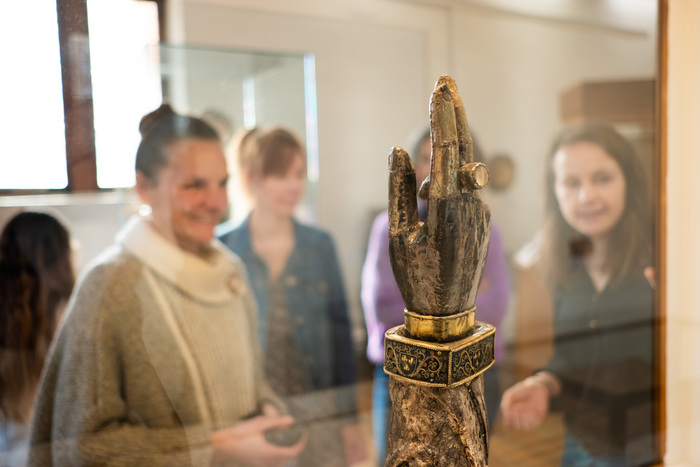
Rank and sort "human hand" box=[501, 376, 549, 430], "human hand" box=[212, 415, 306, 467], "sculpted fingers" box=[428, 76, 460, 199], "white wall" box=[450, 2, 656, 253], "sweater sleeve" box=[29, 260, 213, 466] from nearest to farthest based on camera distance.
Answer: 1. "sculpted fingers" box=[428, 76, 460, 199]
2. "sweater sleeve" box=[29, 260, 213, 466]
3. "human hand" box=[212, 415, 306, 467]
4. "human hand" box=[501, 376, 549, 430]
5. "white wall" box=[450, 2, 656, 253]

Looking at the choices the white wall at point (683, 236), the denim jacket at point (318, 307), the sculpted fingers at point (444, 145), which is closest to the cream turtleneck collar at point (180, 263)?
the denim jacket at point (318, 307)

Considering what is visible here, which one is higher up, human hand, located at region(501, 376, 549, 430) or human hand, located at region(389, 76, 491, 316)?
human hand, located at region(389, 76, 491, 316)

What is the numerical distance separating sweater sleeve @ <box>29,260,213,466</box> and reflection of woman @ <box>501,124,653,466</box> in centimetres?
98

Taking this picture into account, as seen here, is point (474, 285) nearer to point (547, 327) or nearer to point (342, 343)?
point (342, 343)

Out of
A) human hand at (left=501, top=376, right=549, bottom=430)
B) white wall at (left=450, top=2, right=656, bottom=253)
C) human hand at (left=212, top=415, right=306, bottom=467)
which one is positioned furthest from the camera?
white wall at (left=450, top=2, right=656, bottom=253)

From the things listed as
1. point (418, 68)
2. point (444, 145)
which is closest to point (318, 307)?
point (418, 68)

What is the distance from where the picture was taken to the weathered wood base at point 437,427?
2.41ft

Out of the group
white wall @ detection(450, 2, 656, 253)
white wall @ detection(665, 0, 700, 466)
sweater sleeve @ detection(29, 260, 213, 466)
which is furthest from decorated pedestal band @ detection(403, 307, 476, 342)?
white wall @ detection(450, 2, 656, 253)

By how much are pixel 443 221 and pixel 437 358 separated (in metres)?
0.17

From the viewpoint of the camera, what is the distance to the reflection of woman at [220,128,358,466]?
5.47 ft

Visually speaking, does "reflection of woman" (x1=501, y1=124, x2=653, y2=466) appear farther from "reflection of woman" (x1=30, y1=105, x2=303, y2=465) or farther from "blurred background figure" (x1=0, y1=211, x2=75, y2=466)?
"blurred background figure" (x1=0, y1=211, x2=75, y2=466)

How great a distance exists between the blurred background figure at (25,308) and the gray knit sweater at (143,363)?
0.25 ft

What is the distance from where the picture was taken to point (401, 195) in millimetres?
745

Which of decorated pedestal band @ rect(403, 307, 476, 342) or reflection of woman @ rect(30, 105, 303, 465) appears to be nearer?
decorated pedestal band @ rect(403, 307, 476, 342)
